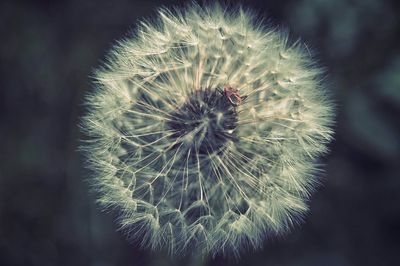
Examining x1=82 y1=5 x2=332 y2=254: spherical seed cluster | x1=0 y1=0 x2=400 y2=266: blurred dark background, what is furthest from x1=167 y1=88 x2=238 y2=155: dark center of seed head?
x1=0 y1=0 x2=400 y2=266: blurred dark background

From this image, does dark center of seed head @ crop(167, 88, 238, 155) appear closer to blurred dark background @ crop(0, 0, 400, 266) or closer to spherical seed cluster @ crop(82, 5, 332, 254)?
spherical seed cluster @ crop(82, 5, 332, 254)
